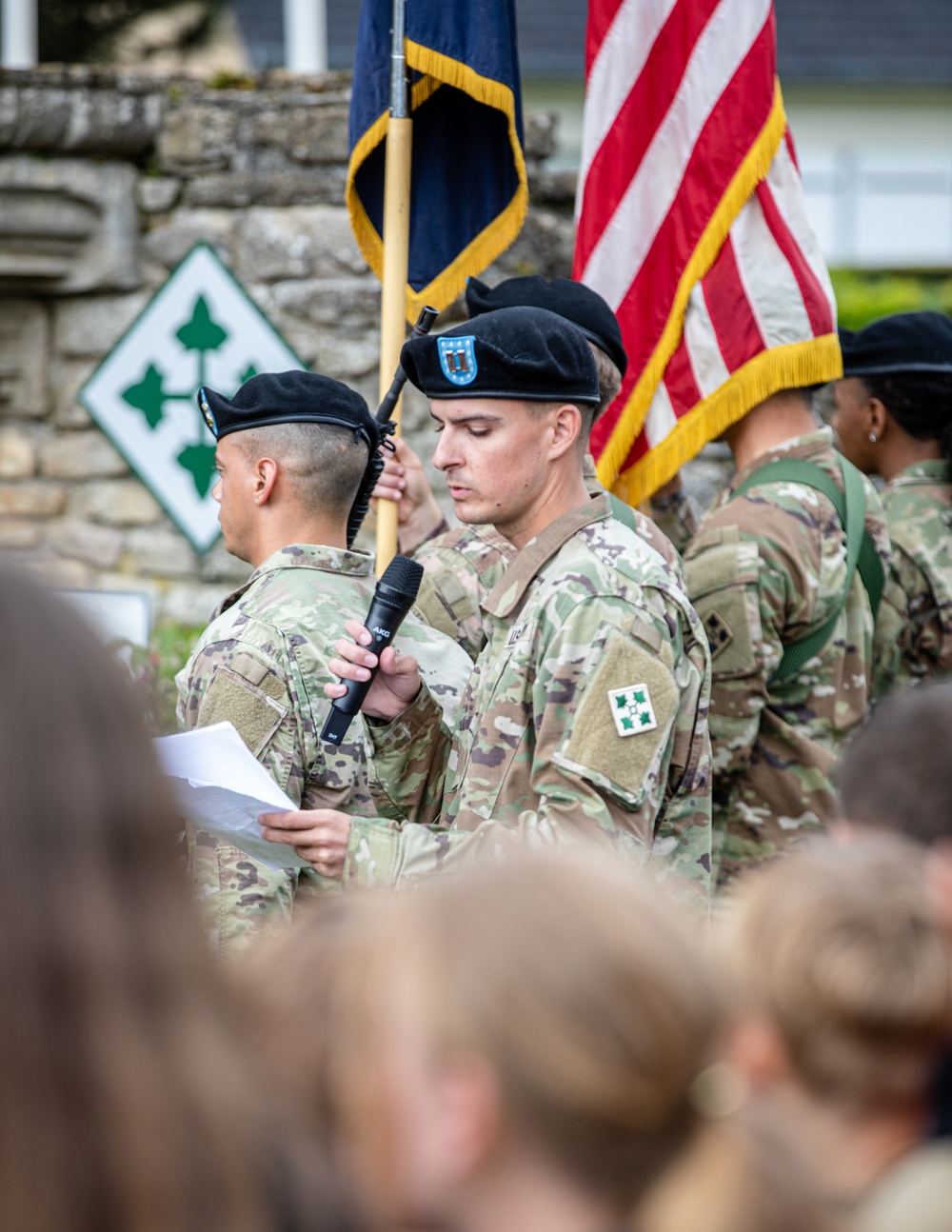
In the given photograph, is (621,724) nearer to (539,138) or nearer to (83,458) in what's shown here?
(539,138)

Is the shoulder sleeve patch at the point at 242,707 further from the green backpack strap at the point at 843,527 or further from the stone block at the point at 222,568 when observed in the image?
the stone block at the point at 222,568

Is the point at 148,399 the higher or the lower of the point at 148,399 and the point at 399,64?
the lower

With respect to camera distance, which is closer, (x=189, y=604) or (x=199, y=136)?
(x=199, y=136)

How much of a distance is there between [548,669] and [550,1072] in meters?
1.43

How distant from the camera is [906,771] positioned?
1.86 meters

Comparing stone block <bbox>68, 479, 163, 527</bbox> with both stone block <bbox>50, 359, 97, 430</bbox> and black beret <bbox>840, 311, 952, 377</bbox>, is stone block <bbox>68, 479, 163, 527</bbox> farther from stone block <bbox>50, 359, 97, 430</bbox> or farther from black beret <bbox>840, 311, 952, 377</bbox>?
black beret <bbox>840, 311, 952, 377</bbox>

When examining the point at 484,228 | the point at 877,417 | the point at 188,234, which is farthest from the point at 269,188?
the point at 877,417

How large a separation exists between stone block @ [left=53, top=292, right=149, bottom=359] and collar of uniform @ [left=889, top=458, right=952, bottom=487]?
3.13 meters

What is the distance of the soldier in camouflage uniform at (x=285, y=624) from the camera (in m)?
2.74

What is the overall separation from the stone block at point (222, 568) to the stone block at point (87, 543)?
1.34ft

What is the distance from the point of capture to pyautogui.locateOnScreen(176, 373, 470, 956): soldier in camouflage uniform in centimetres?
274

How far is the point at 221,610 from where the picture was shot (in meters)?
3.10

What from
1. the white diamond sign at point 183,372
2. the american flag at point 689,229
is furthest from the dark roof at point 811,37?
the american flag at point 689,229

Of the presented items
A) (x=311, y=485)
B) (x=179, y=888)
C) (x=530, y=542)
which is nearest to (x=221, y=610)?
(x=311, y=485)
